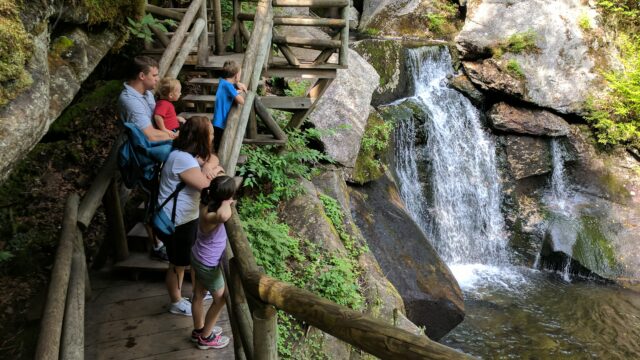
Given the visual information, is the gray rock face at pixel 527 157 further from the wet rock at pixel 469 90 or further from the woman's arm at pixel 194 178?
the woman's arm at pixel 194 178

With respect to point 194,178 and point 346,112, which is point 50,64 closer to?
point 194,178

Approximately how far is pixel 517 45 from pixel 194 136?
40.8ft

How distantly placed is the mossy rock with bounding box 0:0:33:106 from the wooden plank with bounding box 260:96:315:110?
4.23 meters

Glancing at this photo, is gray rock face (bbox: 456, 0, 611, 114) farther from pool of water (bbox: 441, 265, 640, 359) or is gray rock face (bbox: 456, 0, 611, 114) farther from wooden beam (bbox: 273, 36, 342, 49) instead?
wooden beam (bbox: 273, 36, 342, 49)

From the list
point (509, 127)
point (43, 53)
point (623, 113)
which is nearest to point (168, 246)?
point (43, 53)

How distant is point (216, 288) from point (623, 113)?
12.8 metres

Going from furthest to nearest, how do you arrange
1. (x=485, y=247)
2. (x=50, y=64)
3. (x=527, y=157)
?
(x=527, y=157), (x=485, y=247), (x=50, y=64)

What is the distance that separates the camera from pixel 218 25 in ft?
24.0

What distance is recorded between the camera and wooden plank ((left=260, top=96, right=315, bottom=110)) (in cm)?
730

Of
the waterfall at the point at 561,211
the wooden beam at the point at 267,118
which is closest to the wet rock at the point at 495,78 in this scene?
the waterfall at the point at 561,211

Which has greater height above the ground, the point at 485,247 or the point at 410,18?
the point at 410,18

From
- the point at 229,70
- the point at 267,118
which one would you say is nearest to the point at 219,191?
the point at 229,70

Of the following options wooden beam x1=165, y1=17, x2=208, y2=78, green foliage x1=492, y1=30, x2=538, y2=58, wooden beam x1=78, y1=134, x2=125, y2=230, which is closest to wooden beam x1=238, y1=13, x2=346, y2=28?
wooden beam x1=165, y1=17, x2=208, y2=78

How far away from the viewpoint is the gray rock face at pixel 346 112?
8742 mm
